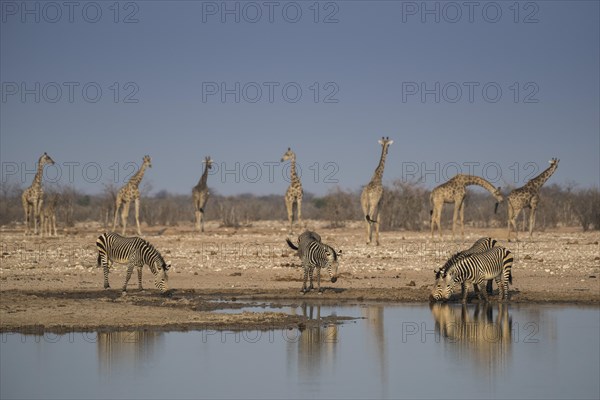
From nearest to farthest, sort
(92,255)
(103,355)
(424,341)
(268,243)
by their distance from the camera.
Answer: (103,355), (424,341), (92,255), (268,243)

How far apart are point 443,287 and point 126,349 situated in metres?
6.95

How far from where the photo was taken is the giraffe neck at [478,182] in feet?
114

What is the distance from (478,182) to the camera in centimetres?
3491

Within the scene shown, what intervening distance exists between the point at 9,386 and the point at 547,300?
11.5 meters

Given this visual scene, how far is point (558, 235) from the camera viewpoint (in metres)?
38.6

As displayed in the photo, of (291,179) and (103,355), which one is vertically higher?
(291,179)

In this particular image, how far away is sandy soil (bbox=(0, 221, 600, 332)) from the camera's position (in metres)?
17.0

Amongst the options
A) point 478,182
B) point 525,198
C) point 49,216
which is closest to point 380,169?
point 478,182

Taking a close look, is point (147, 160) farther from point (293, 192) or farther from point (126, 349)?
point (126, 349)

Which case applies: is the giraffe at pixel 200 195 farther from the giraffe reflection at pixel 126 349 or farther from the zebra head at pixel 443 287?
the giraffe reflection at pixel 126 349

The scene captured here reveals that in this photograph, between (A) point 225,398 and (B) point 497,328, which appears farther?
(B) point 497,328

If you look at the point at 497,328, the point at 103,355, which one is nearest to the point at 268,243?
the point at 497,328

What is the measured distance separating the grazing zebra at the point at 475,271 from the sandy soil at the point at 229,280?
2.80ft

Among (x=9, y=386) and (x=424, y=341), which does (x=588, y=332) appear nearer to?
(x=424, y=341)
